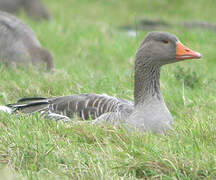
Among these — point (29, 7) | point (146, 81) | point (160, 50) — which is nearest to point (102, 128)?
point (146, 81)

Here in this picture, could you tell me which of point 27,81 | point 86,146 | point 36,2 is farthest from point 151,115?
point 36,2

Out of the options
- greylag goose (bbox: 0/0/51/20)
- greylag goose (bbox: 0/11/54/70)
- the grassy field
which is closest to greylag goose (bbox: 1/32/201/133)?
the grassy field

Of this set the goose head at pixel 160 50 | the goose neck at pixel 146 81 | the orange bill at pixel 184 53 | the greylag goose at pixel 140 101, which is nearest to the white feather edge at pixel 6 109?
the greylag goose at pixel 140 101

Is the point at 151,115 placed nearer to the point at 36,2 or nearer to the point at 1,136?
the point at 1,136

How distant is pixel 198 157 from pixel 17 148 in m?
1.41

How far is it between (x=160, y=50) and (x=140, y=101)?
0.59 metres

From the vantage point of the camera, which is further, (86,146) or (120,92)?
(120,92)

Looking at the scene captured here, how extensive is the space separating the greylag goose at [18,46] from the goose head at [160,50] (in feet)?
10.3

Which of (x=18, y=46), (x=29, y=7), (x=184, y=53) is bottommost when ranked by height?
(x=18, y=46)

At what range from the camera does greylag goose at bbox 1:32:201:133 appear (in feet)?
15.6

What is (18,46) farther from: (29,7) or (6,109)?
(29,7)

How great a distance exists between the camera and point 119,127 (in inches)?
181

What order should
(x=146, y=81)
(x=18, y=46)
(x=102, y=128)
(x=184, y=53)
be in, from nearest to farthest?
(x=102, y=128), (x=184, y=53), (x=146, y=81), (x=18, y=46)

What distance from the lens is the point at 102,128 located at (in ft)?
14.1
